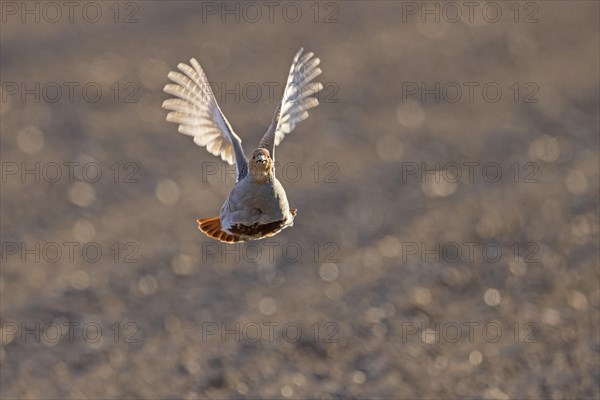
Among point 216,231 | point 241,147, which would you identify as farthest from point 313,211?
point 216,231

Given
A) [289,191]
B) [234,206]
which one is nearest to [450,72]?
[289,191]

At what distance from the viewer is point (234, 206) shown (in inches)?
261

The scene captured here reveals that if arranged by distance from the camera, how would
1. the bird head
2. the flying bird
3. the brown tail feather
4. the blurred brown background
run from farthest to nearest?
1. the blurred brown background
2. the brown tail feather
3. the flying bird
4. the bird head

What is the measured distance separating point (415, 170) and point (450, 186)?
642 millimetres

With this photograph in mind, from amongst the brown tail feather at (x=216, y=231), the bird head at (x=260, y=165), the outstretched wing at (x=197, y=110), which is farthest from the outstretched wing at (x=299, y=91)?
the bird head at (x=260, y=165)

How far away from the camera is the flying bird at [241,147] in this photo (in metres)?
6.55

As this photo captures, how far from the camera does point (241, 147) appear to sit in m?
7.36

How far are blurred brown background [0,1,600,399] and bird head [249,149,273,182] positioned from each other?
5.83m

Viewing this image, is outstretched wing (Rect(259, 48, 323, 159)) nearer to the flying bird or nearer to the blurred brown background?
the flying bird

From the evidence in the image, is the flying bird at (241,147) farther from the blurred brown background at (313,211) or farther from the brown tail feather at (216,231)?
the blurred brown background at (313,211)

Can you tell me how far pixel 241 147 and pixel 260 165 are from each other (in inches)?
37.4

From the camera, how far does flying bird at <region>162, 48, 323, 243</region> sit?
6.55m

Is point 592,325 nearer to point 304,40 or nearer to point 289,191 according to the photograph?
point 289,191

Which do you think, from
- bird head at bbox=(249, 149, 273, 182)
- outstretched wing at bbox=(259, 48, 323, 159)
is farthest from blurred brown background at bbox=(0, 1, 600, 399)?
bird head at bbox=(249, 149, 273, 182)
